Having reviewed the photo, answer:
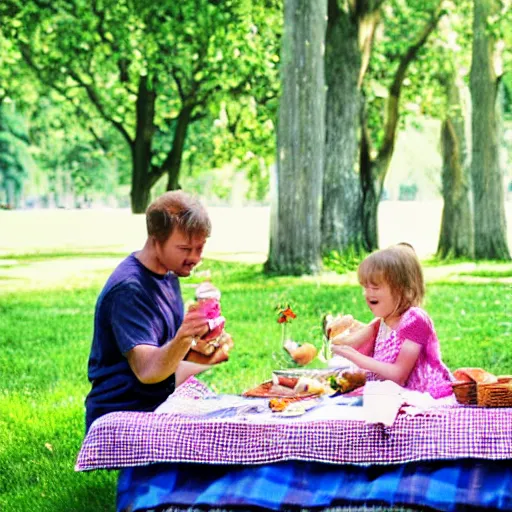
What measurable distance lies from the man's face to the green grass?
0.10 meters

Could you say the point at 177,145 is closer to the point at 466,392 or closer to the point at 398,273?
the point at 398,273

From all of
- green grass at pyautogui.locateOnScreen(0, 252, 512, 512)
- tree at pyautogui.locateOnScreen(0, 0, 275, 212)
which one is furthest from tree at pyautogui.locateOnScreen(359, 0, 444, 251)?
tree at pyautogui.locateOnScreen(0, 0, 275, 212)

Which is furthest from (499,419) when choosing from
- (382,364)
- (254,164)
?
(254,164)

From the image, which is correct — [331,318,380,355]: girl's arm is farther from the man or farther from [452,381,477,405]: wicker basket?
the man

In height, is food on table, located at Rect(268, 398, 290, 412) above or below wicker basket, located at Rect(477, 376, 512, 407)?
below

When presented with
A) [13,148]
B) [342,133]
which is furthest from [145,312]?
[13,148]

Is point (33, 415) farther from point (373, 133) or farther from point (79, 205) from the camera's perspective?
point (79, 205)

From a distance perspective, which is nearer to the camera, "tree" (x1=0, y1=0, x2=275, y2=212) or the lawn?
the lawn

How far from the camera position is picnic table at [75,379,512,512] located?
422 cm

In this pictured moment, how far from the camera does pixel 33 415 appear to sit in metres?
7.44

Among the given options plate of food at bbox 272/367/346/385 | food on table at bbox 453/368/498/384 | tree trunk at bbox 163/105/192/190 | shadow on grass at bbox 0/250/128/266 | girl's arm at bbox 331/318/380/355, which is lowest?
shadow on grass at bbox 0/250/128/266

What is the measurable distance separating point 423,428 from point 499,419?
28 cm

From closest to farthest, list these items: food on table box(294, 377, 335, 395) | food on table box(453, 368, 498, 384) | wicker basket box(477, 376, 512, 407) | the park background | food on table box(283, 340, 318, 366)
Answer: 1. wicker basket box(477, 376, 512, 407)
2. food on table box(453, 368, 498, 384)
3. food on table box(294, 377, 335, 395)
4. food on table box(283, 340, 318, 366)
5. the park background

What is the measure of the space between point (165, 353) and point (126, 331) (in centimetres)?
24
